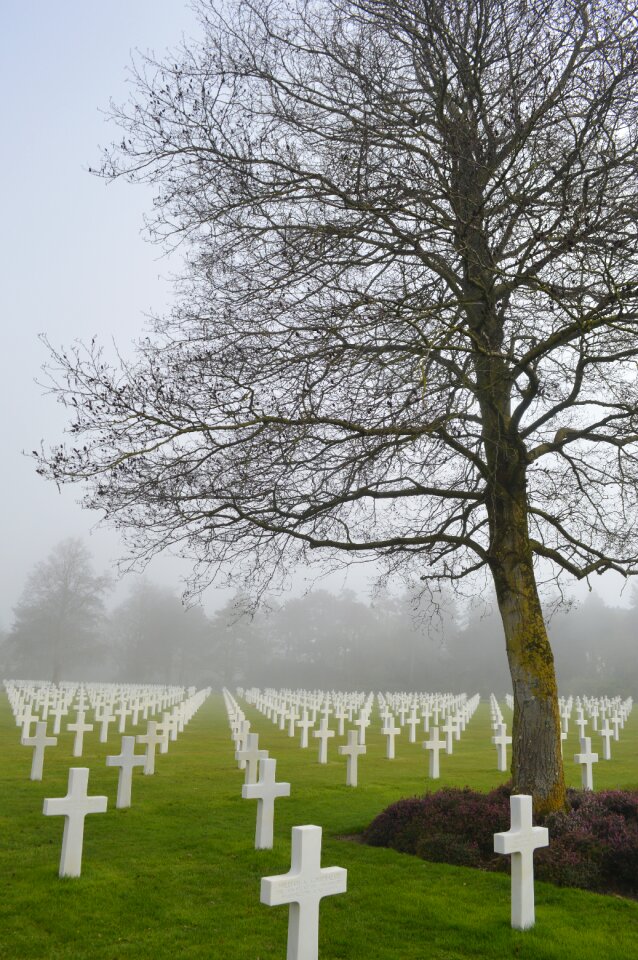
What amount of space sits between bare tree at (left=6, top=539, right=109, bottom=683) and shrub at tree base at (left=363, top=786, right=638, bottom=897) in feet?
164

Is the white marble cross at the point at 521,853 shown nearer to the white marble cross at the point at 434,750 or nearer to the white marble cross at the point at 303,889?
the white marble cross at the point at 303,889

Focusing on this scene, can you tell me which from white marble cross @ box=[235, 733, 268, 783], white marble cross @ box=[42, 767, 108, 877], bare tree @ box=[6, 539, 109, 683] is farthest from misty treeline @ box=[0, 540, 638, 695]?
white marble cross @ box=[42, 767, 108, 877]

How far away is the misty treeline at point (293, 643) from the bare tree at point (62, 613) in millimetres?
88

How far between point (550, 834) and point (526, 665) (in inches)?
62.3

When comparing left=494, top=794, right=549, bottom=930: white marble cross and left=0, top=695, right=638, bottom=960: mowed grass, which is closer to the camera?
left=0, top=695, right=638, bottom=960: mowed grass

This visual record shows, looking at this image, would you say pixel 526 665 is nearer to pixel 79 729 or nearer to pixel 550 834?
pixel 550 834

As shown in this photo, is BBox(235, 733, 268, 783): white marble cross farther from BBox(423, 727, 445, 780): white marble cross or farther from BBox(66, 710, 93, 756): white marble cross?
BBox(66, 710, 93, 756): white marble cross

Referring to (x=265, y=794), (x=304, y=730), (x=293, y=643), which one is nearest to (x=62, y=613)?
(x=293, y=643)

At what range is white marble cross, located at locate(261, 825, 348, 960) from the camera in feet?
12.4

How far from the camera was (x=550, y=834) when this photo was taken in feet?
22.6

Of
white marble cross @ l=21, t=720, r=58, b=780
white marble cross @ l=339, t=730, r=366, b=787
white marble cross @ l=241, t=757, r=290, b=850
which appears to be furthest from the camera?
white marble cross @ l=339, t=730, r=366, b=787

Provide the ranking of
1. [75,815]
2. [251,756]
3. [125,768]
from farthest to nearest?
1. [251,756]
2. [125,768]
3. [75,815]

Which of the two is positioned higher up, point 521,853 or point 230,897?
point 521,853

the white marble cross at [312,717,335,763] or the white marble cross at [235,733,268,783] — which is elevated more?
the white marble cross at [235,733,268,783]
